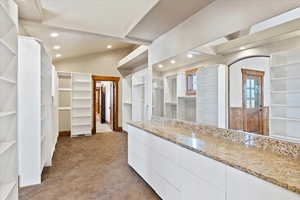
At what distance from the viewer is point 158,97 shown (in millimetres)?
3314

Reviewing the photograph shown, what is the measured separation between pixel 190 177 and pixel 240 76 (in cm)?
114

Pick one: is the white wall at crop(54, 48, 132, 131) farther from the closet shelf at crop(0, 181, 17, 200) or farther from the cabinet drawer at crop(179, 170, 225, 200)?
the cabinet drawer at crop(179, 170, 225, 200)

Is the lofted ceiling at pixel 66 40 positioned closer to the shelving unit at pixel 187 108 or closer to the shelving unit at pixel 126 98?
the shelving unit at pixel 126 98

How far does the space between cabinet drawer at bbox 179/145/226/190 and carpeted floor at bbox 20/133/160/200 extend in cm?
96

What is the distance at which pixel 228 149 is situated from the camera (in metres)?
1.51

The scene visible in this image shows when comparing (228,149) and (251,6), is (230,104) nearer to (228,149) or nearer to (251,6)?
(228,149)

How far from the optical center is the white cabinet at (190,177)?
102cm

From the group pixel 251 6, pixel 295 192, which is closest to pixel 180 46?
pixel 251 6

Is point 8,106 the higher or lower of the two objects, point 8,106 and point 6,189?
the higher

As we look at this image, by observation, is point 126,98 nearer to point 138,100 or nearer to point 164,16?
point 138,100

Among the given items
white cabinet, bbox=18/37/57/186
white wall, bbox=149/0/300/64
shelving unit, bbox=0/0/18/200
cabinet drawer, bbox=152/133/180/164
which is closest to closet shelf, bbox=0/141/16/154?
shelving unit, bbox=0/0/18/200

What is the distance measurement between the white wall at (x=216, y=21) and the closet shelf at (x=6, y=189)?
251cm

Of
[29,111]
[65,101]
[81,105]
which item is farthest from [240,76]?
[65,101]

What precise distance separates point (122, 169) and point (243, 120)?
7.35 feet
